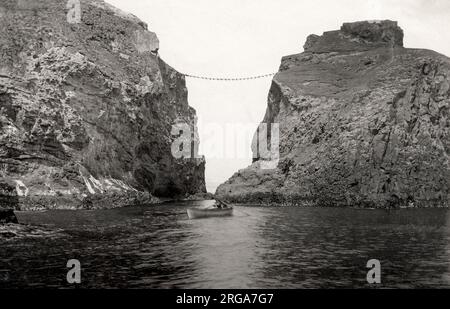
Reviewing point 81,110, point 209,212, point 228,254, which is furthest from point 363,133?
point 228,254

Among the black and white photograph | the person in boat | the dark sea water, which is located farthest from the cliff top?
the dark sea water

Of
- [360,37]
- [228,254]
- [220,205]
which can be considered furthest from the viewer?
[360,37]

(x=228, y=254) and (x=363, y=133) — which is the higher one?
(x=363, y=133)

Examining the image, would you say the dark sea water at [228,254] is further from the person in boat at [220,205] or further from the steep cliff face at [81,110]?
the steep cliff face at [81,110]

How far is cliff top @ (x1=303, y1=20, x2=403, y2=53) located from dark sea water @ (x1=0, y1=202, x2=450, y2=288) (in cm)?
7911

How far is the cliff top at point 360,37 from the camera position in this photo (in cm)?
12500

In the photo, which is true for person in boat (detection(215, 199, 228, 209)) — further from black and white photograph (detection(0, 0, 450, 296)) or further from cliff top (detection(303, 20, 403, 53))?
cliff top (detection(303, 20, 403, 53))

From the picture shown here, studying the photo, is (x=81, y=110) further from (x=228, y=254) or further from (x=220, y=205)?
(x=228, y=254)

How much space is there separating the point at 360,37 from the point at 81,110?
75.9 meters

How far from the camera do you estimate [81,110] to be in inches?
3632

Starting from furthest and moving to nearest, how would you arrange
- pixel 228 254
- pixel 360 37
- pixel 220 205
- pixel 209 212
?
1. pixel 360 37
2. pixel 220 205
3. pixel 209 212
4. pixel 228 254

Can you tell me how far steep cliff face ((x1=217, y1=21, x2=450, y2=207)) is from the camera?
91.9 meters

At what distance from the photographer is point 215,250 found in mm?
36719
